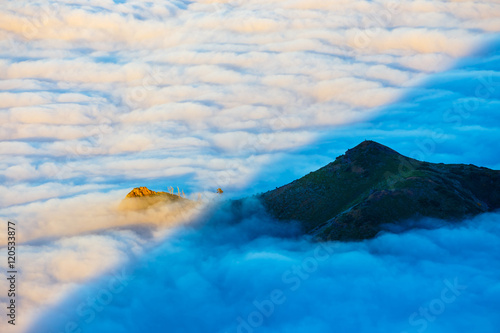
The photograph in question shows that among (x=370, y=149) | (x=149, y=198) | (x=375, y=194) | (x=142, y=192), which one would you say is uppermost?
(x=142, y=192)

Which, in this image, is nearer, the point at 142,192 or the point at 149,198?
the point at 149,198

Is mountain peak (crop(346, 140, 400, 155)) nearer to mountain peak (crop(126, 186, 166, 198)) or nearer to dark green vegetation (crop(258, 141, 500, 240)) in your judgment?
dark green vegetation (crop(258, 141, 500, 240))

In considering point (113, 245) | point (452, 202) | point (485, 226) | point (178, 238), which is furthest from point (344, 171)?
Result: point (113, 245)

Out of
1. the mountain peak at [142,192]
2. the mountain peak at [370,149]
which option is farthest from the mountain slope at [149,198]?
the mountain peak at [370,149]

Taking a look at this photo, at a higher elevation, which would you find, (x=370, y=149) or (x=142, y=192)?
(x=142, y=192)

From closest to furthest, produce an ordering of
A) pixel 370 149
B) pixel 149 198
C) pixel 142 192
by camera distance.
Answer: pixel 370 149 → pixel 149 198 → pixel 142 192

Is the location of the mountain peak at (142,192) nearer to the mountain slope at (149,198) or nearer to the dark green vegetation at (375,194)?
the mountain slope at (149,198)

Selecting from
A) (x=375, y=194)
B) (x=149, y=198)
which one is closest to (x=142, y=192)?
(x=149, y=198)

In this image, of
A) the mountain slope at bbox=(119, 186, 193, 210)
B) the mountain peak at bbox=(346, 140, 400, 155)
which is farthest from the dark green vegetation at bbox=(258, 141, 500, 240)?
the mountain slope at bbox=(119, 186, 193, 210)

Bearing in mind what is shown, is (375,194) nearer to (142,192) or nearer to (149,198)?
(149,198)

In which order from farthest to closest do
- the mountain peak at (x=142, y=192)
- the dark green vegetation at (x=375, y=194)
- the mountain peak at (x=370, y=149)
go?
1. the mountain peak at (x=142, y=192)
2. the mountain peak at (x=370, y=149)
3. the dark green vegetation at (x=375, y=194)
